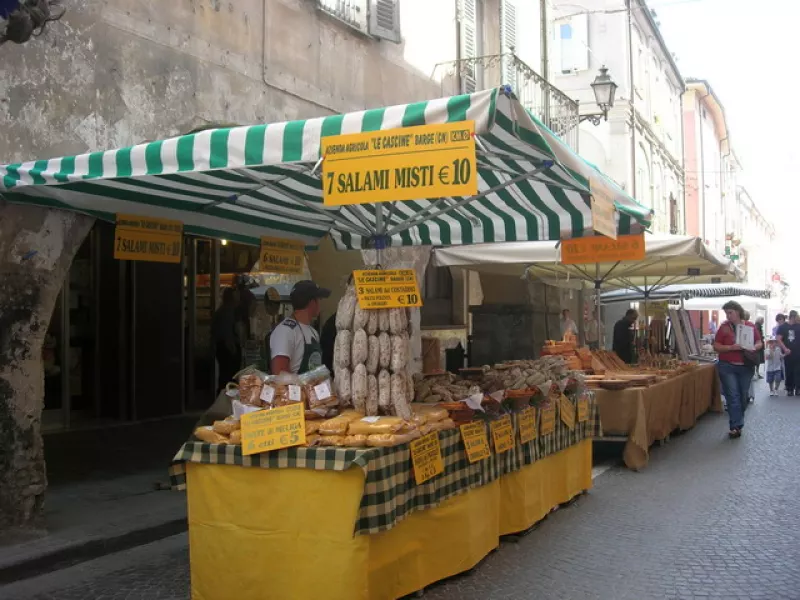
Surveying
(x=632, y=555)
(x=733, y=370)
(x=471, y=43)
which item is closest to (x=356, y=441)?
(x=632, y=555)

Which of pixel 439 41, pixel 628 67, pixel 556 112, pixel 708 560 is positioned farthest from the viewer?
pixel 628 67

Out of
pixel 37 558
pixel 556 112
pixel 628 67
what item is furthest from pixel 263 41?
pixel 628 67

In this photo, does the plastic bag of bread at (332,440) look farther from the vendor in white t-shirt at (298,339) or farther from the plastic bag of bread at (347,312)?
the vendor in white t-shirt at (298,339)

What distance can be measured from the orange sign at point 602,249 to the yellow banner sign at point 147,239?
14.5ft

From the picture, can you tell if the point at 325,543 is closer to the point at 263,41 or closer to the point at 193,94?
the point at 193,94

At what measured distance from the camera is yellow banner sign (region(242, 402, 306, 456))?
439 centimetres

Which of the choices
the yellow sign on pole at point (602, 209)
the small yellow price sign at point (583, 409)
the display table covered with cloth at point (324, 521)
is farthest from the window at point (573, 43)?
the display table covered with cloth at point (324, 521)

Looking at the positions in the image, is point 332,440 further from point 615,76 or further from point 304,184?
point 615,76

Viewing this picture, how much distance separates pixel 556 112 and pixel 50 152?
12633 mm

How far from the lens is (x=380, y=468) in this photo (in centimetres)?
429

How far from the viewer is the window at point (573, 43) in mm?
27203

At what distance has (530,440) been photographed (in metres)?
6.12

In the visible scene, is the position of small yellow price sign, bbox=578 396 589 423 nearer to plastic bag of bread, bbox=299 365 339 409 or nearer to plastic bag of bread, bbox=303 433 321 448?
plastic bag of bread, bbox=299 365 339 409

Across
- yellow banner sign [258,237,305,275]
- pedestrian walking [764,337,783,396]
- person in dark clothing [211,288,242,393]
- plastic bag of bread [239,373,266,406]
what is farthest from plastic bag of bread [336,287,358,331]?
pedestrian walking [764,337,783,396]
